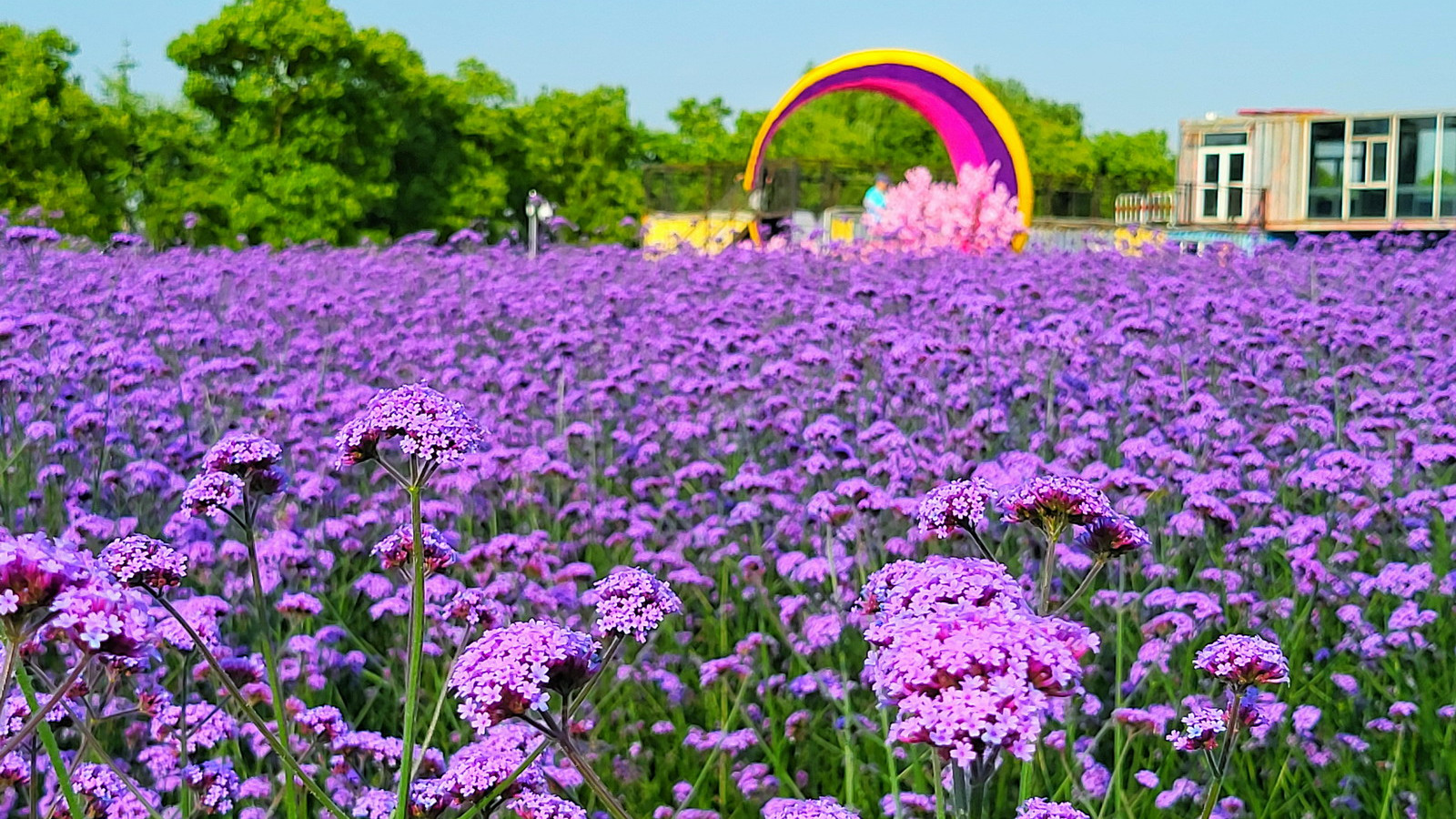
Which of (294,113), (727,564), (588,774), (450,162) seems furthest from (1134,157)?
(588,774)

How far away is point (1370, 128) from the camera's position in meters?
23.7

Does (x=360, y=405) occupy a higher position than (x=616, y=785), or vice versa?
(x=360, y=405)

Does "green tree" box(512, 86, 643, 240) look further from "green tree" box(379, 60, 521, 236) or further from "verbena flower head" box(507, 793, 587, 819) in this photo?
"verbena flower head" box(507, 793, 587, 819)

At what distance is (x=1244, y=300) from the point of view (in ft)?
25.9

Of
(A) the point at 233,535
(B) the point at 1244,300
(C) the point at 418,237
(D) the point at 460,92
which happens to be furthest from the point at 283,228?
(A) the point at 233,535

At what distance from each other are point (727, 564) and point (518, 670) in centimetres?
274

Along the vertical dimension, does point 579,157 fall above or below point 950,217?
above

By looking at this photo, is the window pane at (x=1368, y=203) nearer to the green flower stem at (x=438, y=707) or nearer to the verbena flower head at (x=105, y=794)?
the green flower stem at (x=438, y=707)

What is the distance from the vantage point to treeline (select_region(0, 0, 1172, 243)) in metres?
24.3

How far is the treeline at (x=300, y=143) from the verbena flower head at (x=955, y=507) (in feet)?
67.7

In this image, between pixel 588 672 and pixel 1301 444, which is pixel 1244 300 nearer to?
pixel 1301 444

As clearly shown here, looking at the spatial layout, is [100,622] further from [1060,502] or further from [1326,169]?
[1326,169]

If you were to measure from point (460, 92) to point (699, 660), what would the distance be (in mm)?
34691

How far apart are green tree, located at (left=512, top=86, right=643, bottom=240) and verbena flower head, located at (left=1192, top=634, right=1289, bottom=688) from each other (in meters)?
38.0
